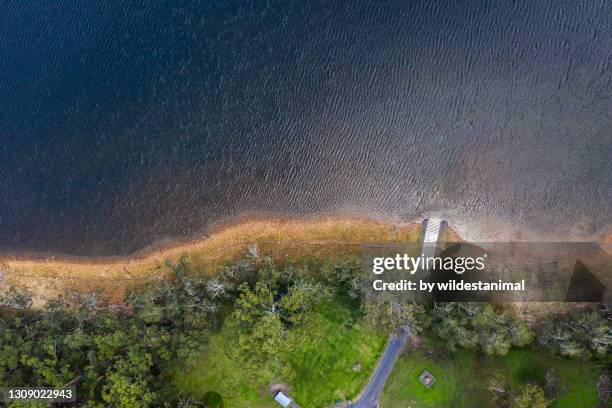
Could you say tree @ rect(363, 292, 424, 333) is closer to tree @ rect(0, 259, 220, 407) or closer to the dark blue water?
the dark blue water

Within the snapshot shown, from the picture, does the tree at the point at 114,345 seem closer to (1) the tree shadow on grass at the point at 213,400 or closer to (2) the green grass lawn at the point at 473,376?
(1) the tree shadow on grass at the point at 213,400

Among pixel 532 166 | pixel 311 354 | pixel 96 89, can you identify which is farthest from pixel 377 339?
pixel 96 89

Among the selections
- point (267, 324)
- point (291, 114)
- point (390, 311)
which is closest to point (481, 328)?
point (390, 311)

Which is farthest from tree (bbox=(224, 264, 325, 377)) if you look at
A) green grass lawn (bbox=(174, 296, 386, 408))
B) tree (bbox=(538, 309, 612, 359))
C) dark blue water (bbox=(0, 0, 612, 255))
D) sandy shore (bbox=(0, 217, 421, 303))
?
tree (bbox=(538, 309, 612, 359))

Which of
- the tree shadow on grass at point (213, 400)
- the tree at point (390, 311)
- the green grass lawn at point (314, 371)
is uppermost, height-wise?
the tree at point (390, 311)

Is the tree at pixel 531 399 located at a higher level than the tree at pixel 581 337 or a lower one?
lower

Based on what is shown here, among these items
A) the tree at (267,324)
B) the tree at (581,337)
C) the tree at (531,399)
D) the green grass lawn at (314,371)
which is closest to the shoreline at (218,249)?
the tree at (267,324)
